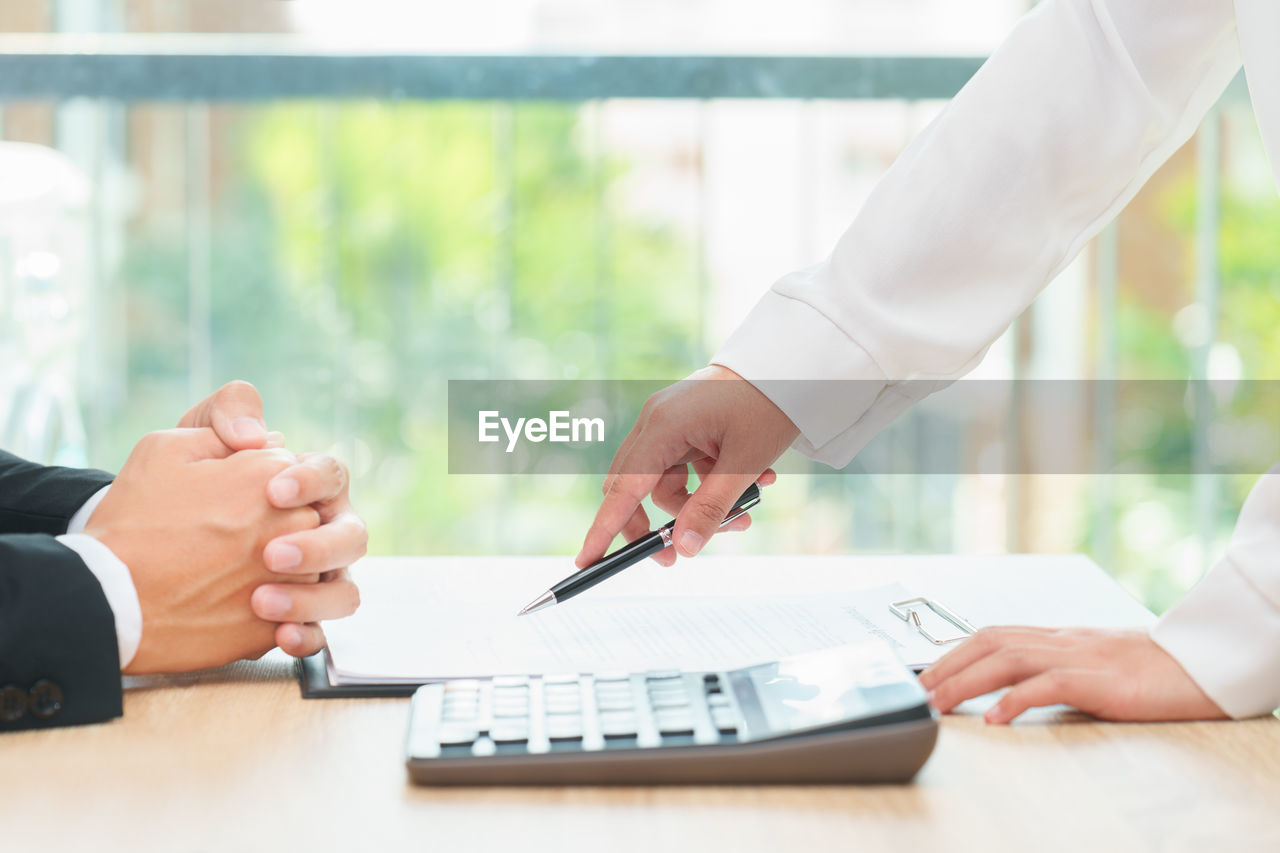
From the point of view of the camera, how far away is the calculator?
1.64 ft

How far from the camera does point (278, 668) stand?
700 mm

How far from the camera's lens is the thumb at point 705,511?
2.61ft

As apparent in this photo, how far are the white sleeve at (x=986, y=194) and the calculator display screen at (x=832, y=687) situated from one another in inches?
12.1

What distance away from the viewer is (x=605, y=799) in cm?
49

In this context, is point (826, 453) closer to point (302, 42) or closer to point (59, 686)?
point (59, 686)

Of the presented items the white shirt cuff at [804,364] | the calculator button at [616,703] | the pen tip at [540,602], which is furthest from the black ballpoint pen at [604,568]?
the calculator button at [616,703]

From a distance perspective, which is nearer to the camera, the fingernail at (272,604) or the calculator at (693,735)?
the calculator at (693,735)

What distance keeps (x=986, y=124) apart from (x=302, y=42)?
50.5 inches

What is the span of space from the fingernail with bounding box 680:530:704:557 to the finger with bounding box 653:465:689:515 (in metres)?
0.10

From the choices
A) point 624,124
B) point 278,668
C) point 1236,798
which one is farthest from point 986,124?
point 624,124

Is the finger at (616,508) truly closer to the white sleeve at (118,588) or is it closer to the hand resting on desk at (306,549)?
the hand resting on desk at (306,549)

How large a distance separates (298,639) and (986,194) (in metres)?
0.60

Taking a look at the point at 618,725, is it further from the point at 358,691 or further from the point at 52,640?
the point at 52,640

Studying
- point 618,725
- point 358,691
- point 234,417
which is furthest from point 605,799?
point 234,417
